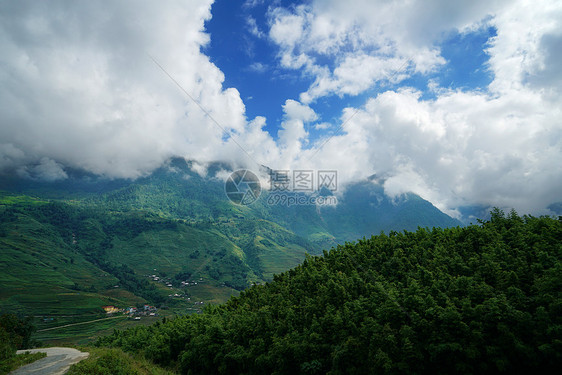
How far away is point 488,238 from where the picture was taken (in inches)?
1316

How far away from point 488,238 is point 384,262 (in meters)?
12.6

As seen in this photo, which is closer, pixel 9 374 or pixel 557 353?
pixel 557 353

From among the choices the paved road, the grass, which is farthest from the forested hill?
the grass

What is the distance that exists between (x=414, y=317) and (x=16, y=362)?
97.9 feet

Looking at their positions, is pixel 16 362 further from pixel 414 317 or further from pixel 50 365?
pixel 414 317

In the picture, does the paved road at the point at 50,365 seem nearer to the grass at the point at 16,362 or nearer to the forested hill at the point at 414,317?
the grass at the point at 16,362

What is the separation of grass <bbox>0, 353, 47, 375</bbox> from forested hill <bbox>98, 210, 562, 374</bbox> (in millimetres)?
14268

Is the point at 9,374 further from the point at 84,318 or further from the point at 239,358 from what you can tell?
the point at 84,318

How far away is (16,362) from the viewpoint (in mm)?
20031

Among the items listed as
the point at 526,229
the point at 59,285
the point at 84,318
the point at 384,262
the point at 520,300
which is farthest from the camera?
the point at 59,285

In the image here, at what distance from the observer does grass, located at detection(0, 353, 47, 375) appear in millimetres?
18673

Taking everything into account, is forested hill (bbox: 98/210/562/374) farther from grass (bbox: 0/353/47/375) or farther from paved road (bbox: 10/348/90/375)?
grass (bbox: 0/353/47/375)

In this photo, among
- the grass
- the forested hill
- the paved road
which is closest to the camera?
the forested hill

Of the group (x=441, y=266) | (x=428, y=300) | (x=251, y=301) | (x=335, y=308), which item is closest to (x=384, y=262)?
(x=441, y=266)
